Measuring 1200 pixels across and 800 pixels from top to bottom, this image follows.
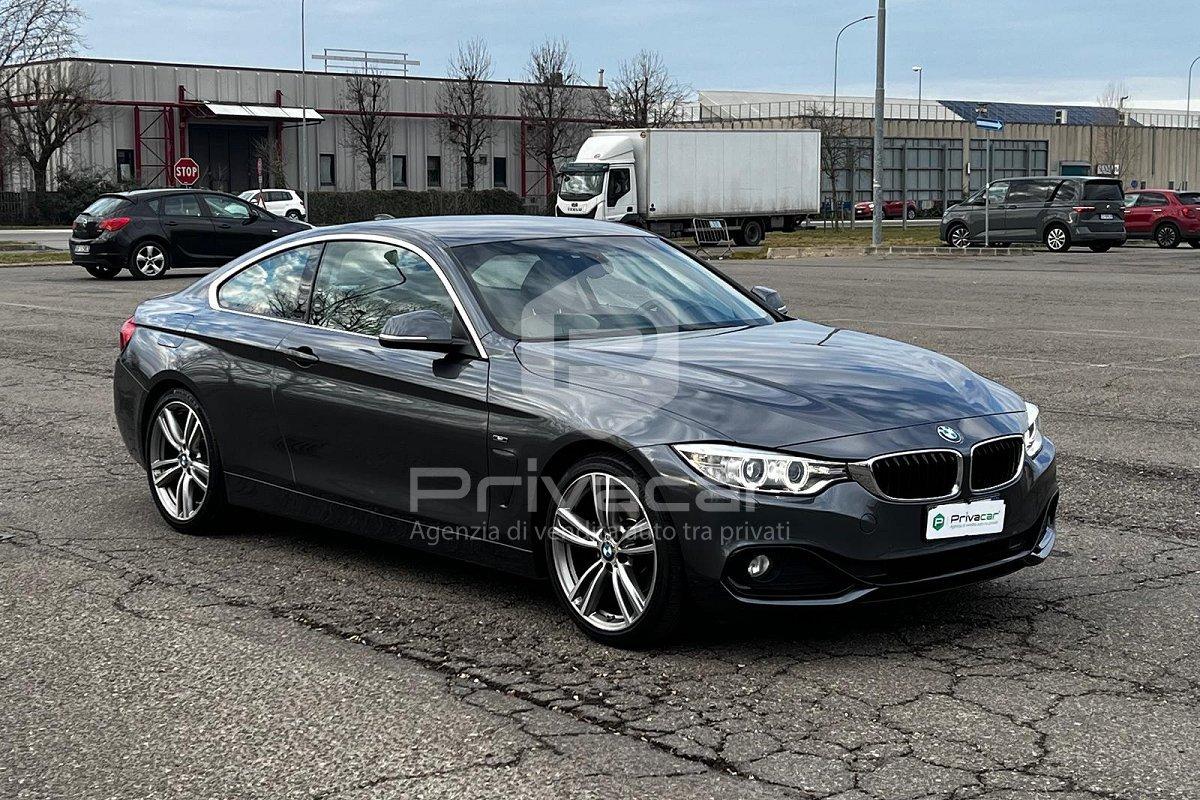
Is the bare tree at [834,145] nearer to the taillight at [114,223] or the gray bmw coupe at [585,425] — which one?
the taillight at [114,223]

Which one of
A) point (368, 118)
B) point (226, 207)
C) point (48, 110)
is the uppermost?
point (368, 118)

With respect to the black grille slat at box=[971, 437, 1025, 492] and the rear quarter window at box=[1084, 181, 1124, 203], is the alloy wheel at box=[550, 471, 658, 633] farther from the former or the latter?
the rear quarter window at box=[1084, 181, 1124, 203]

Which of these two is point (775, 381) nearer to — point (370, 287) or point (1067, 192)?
point (370, 287)

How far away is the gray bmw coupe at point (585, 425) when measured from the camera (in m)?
4.79

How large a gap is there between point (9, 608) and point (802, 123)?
7801cm

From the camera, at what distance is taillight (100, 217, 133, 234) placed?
2752 centimetres

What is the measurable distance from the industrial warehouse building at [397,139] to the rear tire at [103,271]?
37.3 meters

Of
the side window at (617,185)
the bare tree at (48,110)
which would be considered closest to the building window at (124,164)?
the bare tree at (48,110)

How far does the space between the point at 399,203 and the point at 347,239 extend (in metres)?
66.4

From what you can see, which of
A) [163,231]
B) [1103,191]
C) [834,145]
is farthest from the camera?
[834,145]

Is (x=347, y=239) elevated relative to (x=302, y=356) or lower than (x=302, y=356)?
elevated

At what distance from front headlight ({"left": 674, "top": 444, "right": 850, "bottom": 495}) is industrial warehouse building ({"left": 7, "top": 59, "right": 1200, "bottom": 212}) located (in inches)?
2462

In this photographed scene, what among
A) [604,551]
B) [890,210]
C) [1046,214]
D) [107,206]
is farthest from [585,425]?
[890,210]

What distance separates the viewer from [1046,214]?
38.0 metres
